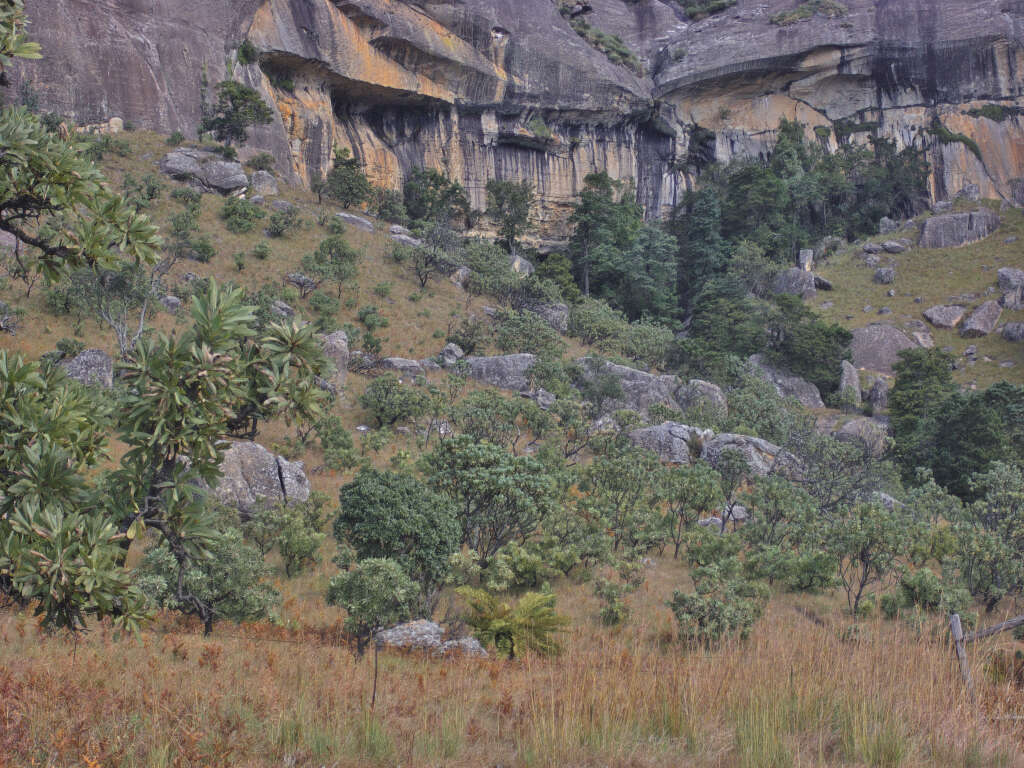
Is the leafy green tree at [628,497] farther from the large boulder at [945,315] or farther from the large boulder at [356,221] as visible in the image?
the large boulder at [945,315]

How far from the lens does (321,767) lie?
303 centimetres

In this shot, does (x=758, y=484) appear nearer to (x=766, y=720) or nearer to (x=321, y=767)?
(x=766, y=720)

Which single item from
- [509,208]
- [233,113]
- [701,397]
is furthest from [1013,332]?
[233,113]

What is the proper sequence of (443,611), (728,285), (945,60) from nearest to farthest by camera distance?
(443,611) < (728,285) < (945,60)

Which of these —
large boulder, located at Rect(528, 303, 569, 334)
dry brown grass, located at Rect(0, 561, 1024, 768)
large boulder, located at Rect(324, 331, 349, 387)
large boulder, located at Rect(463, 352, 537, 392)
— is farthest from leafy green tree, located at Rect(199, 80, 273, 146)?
dry brown grass, located at Rect(0, 561, 1024, 768)

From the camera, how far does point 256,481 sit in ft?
42.1

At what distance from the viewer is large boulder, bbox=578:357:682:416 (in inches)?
1011

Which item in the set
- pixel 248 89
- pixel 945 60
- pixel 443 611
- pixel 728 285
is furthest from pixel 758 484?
pixel 945 60

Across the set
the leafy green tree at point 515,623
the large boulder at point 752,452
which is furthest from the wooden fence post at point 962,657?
the large boulder at point 752,452

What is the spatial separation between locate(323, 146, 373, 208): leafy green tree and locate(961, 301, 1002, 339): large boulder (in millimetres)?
34667

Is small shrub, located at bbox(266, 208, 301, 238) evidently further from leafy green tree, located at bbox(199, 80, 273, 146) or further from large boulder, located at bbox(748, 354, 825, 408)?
large boulder, located at bbox(748, 354, 825, 408)

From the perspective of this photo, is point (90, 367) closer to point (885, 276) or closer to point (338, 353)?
point (338, 353)

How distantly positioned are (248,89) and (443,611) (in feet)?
114

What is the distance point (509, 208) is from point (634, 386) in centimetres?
2332
